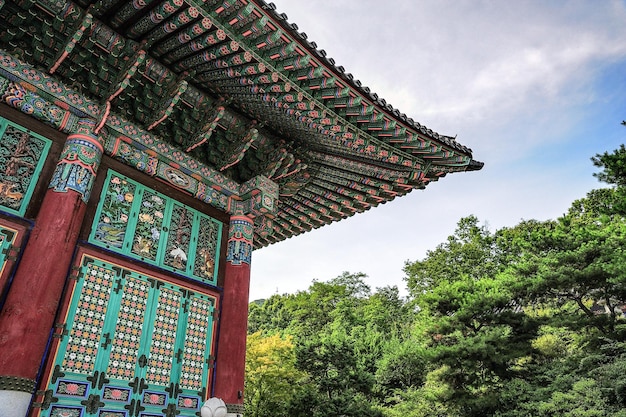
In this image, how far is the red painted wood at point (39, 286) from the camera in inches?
145

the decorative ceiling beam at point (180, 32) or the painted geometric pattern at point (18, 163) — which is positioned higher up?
the decorative ceiling beam at point (180, 32)

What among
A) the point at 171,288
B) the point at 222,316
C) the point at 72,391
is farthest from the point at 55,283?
the point at 222,316

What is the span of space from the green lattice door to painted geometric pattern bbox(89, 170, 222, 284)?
0.33 metres

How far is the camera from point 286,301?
134 feet

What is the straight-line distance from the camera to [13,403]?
3.46 meters

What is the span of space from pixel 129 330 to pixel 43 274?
1248 millimetres

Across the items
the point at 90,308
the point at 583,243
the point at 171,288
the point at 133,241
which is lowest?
the point at 90,308

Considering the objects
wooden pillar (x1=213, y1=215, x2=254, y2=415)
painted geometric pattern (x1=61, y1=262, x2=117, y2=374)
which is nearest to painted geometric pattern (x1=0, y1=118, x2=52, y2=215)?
painted geometric pattern (x1=61, y1=262, x2=117, y2=374)

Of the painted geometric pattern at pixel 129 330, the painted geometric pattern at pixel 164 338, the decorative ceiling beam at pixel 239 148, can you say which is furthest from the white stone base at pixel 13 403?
the decorative ceiling beam at pixel 239 148

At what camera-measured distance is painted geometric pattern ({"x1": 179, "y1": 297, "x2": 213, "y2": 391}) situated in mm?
5199

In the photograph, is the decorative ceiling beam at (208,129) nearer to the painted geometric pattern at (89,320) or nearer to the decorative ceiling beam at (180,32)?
the decorative ceiling beam at (180,32)

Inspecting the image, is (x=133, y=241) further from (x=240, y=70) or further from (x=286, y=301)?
(x=286, y=301)

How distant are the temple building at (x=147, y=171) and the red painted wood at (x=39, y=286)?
1 cm

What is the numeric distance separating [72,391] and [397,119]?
5.57m
